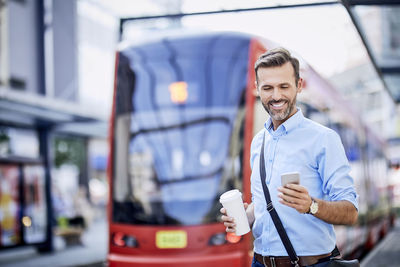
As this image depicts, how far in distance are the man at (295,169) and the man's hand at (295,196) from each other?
159 millimetres

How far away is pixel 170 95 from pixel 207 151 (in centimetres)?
83

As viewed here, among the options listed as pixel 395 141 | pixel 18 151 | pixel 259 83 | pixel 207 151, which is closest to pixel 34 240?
pixel 18 151

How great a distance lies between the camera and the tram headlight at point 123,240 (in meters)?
6.37

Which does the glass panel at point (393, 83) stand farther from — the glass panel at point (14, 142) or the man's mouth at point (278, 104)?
the glass panel at point (14, 142)

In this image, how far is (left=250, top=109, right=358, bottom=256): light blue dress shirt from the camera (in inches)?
82.7

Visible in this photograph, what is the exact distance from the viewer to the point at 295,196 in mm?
1910

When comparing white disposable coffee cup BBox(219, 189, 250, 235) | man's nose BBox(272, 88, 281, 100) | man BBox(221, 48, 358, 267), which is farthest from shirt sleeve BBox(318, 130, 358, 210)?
white disposable coffee cup BBox(219, 189, 250, 235)

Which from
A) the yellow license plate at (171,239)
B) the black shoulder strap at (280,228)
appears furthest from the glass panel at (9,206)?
the black shoulder strap at (280,228)

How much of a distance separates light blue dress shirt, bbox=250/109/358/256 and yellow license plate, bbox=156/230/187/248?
3889 millimetres

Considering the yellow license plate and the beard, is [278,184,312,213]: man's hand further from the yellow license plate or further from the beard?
the yellow license plate

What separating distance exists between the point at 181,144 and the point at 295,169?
4.21 m

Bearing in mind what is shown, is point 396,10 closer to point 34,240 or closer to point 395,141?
point 34,240

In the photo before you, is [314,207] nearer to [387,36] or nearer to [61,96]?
[387,36]

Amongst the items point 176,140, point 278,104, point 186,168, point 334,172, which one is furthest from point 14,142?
point 334,172
